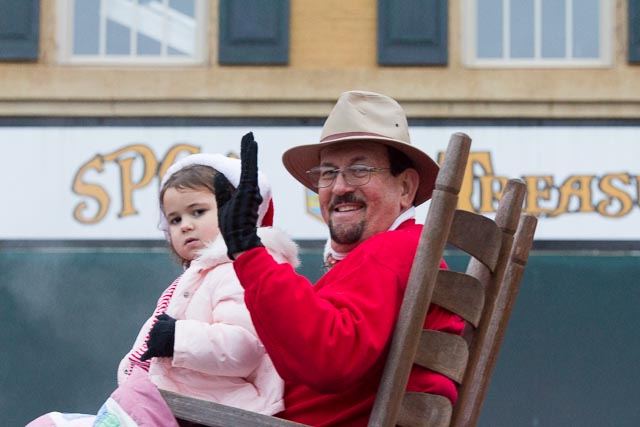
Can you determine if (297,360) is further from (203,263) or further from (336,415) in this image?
(203,263)

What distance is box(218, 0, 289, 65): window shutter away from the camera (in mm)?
9664

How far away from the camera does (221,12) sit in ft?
32.1

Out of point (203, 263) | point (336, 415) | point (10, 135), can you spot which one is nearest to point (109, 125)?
point (10, 135)

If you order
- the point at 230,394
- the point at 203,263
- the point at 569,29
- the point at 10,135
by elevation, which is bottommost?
the point at 230,394

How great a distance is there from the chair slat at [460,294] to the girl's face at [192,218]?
1033 millimetres

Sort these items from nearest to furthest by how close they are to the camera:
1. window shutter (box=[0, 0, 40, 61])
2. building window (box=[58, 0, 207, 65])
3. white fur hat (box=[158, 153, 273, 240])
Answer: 1. white fur hat (box=[158, 153, 273, 240])
2. window shutter (box=[0, 0, 40, 61])
3. building window (box=[58, 0, 207, 65])

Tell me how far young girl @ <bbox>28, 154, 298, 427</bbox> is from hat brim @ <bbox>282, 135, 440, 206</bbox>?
0.35 ft

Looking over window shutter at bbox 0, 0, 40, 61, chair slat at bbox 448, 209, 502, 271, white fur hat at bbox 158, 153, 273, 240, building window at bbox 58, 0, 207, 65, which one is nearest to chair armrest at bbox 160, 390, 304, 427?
chair slat at bbox 448, 209, 502, 271

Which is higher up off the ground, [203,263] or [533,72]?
[533,72]

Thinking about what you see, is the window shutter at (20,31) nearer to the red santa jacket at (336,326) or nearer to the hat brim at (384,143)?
the hat brim at (384,143)

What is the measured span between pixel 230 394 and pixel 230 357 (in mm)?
118

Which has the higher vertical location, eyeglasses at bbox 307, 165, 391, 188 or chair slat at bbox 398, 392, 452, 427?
eyeglasses at bbox 307, 165, 391, 188

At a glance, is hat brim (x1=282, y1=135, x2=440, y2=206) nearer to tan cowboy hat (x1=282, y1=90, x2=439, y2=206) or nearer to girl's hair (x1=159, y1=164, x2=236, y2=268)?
tan cowboy hat (x1=282, y1=90, x2=439, y2=206)

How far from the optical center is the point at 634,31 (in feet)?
31.8
